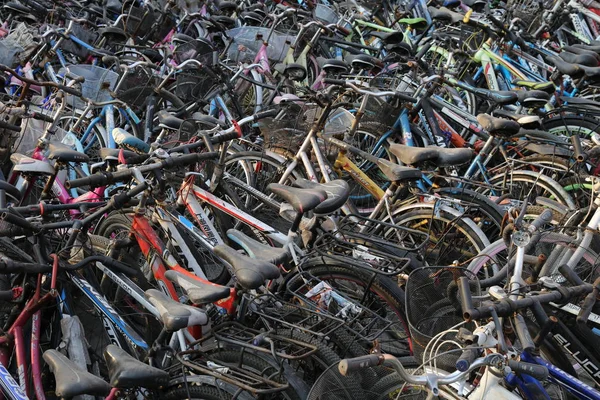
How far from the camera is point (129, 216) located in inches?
187

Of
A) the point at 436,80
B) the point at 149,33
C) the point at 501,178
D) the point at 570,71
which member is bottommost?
the point at 149,33

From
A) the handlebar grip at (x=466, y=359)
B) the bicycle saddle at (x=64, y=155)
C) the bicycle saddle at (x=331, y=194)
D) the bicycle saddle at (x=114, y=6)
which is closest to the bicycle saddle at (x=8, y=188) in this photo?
the bicycle saddle at (x=64, y=155)

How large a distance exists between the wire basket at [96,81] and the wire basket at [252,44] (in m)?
1.74

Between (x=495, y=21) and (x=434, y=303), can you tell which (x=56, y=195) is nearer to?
(x=434, y=303)

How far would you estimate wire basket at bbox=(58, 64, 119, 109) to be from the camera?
7059 mm

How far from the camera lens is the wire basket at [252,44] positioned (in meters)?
8.35

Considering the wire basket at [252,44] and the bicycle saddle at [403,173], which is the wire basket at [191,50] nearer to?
the wire basket at [252,44]

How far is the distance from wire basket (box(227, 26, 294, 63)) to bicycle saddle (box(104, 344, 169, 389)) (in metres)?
5.95

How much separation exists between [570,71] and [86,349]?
16.6 feet

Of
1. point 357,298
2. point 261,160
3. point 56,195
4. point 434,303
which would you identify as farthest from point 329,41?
point 434,303

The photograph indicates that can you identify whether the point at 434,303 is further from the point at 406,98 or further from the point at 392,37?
the point at 392,37

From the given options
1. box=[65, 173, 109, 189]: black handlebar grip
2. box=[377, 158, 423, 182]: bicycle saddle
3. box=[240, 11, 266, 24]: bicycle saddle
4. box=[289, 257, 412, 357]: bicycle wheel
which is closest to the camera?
box=[65, 173, 109, 189]: black handlebar grip

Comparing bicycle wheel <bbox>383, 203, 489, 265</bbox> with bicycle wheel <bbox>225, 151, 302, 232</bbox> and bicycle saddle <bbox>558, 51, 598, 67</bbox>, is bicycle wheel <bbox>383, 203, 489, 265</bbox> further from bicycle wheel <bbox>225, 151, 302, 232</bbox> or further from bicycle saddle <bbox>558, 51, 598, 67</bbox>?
bicycle saddle <bbox>558, 51, 598, 67</bbox>

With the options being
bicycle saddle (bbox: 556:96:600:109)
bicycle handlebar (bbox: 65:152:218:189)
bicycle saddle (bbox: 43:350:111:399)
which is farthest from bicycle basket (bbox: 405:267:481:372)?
bicycle saddle (bbox: 556:96:600:109)
